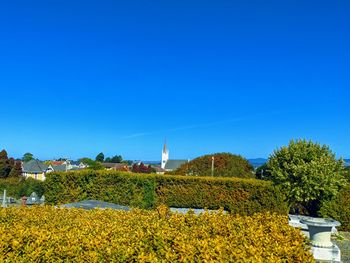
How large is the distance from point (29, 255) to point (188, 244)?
188 cm

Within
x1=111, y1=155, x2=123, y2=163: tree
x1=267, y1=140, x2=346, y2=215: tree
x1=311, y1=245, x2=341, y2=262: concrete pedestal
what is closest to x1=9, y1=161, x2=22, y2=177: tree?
x1=267, y1=140, x2=346, y2=215: tree

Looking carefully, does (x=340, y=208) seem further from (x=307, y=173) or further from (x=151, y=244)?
(x=151, y=244)

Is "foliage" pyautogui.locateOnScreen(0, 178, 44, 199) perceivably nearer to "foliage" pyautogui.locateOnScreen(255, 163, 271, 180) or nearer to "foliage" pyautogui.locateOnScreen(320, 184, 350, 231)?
"foliage" pyautogui.locateOnScreen(255, 163, 271, 180)

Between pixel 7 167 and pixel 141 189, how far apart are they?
127 feet

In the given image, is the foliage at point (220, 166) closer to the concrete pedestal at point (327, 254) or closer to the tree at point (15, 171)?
the concrete pedestal at point (327, 254)

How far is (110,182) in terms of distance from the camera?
15.7 meters

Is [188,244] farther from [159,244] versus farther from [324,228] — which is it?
[324,228]

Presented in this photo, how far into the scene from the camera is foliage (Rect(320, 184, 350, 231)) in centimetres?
1392

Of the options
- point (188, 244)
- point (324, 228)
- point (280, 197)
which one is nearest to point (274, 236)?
point (188, 244)

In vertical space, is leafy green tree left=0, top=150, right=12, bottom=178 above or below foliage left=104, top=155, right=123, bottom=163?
below

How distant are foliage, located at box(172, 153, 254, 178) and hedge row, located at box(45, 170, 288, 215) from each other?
6.31 metres

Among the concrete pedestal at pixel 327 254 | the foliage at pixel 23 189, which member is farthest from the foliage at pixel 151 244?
the foliage at pixel 23 189

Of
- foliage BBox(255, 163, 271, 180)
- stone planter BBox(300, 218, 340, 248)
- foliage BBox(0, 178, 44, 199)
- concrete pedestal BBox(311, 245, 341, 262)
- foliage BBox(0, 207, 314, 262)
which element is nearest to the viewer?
foliage BBox(0, 207, 314, 262)


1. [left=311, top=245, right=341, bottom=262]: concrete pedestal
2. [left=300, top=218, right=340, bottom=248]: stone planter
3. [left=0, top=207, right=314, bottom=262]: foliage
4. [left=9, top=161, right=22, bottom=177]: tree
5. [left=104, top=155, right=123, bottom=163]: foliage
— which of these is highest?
[left=104, top=155, right=123, bottom=163]: foliage
